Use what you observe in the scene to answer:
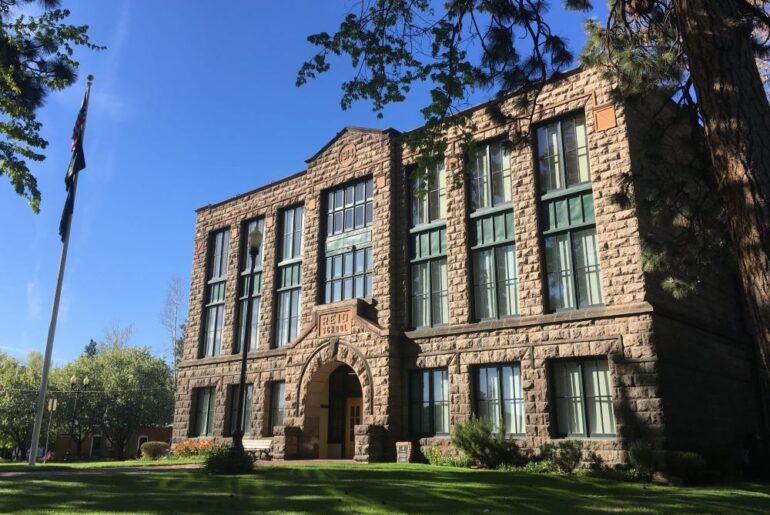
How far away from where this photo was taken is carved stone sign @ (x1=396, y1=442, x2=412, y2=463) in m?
18.9

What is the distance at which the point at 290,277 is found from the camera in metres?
25.9

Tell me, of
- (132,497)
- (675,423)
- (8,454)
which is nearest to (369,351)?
(675,423)

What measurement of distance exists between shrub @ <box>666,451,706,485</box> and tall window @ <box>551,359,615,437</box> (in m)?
1.77

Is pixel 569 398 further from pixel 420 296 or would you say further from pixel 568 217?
pixel 420 296

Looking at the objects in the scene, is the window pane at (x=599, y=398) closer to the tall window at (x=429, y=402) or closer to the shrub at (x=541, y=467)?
the shrub at (x=541, y=467)

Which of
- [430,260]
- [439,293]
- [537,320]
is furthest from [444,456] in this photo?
[430,260]

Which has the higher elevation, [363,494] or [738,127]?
[738,127]

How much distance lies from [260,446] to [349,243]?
838 cm

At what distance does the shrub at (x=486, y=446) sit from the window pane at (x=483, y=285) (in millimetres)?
3508

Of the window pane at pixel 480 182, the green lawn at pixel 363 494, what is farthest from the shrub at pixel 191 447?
the window pane at pixel 480 182

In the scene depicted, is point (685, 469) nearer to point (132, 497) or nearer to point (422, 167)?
point (422, 167)

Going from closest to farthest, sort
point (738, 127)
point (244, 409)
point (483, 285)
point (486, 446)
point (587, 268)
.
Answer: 1. point (738, 127)
2. point (486, 446)
3. point (587, 268)
4. point (483, 285)
5. point (244, 409)

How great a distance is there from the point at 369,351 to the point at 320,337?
2511 mm

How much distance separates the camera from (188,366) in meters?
28.3
